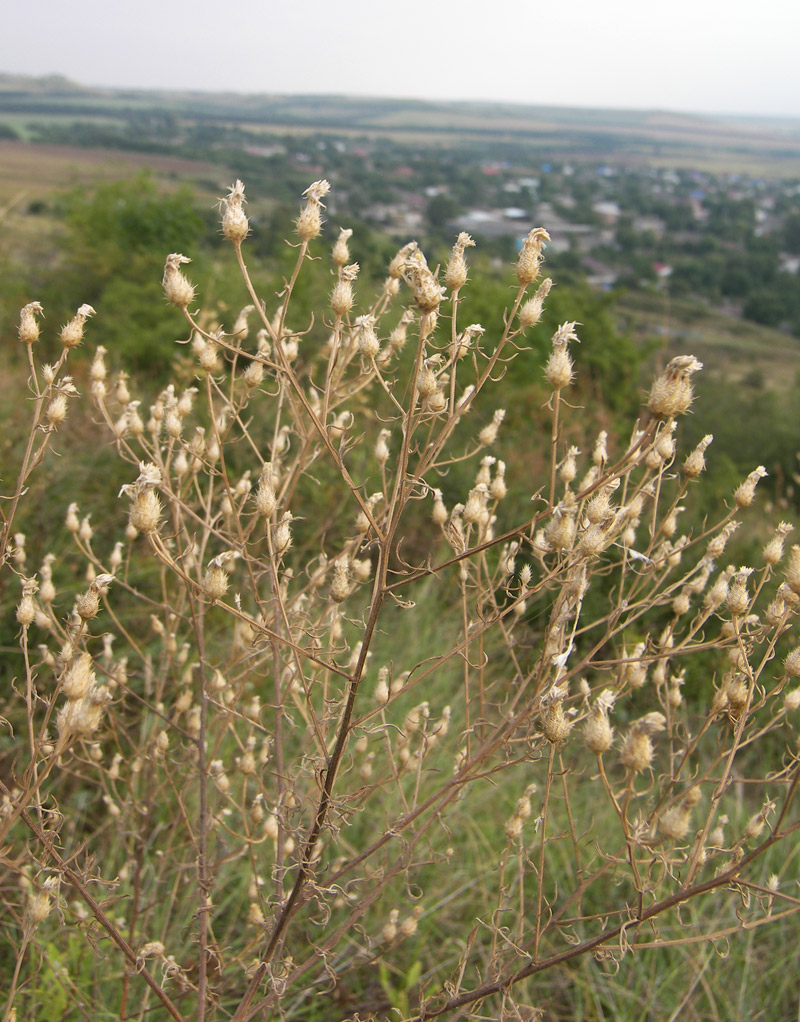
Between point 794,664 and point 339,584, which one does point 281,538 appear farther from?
point 794,664

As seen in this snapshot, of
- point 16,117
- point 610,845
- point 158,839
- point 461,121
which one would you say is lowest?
point 610,845

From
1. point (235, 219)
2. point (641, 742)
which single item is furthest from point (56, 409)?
point (641, 742)

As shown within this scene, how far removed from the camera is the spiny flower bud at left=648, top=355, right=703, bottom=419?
1.01 m

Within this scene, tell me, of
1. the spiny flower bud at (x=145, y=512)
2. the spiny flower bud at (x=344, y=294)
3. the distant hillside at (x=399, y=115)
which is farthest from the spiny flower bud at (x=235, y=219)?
the distant hillside at (x=399, y=115)

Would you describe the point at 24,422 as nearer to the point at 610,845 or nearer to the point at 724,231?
the point at 610,845

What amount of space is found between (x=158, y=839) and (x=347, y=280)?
249 centimetres

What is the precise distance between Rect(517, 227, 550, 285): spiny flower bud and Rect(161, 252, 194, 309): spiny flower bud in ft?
1.73

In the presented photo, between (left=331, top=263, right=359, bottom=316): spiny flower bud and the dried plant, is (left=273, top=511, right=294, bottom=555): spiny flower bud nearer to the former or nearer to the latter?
the dried plant

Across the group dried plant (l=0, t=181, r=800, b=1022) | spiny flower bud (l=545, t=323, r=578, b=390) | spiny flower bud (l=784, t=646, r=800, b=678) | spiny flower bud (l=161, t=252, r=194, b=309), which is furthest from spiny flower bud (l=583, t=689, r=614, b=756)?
spiny flower bud (l=161, t=252, r=194, b=309)

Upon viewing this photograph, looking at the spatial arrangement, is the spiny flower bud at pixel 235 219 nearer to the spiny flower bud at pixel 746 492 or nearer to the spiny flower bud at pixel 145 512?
the spiny flower bud at pixel 145 512

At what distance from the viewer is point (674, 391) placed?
102cm

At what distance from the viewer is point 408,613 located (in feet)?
14.7

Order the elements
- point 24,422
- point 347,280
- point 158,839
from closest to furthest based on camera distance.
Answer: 1. point 347,280
2. point 158,839
3. point 24,422

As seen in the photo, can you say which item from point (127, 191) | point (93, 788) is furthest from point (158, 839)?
point (127, 191)
